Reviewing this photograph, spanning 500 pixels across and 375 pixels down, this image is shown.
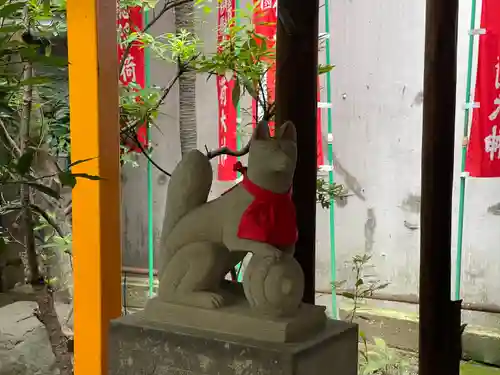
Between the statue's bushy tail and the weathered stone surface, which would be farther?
A: the weathered stone surface

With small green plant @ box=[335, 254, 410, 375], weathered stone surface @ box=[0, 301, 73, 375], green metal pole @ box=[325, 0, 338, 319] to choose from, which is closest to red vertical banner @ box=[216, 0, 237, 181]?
green metal pole @ box=[325, 0, 338, 319]

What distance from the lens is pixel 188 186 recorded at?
140 cm

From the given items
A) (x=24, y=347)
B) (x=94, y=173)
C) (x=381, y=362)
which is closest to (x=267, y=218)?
(x=94, y=173)

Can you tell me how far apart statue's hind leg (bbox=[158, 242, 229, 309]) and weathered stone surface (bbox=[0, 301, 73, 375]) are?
6.18 ft

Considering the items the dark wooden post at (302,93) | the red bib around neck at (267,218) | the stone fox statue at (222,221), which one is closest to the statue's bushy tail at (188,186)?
the stone fox statue at (222,221)

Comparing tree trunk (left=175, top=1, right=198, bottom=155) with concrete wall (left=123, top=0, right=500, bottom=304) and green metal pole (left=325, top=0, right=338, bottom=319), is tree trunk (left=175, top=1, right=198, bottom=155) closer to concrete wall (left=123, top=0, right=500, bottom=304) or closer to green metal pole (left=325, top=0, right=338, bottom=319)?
green metal pole (left=325, top=0, right=338, bottom=319)

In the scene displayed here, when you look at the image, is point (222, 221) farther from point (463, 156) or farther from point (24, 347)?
point (24, 347)


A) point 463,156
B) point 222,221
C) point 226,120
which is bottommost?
point 222,221

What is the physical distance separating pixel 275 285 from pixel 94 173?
32.6 inches

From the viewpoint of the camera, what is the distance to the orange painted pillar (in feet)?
6.03

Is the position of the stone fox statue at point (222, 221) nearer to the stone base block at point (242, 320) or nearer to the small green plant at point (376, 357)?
the stone base block at point (242, 320)

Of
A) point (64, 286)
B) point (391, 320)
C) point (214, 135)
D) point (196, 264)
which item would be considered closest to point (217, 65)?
point (196, 264)

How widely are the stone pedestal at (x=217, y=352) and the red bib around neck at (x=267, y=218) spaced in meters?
0.21

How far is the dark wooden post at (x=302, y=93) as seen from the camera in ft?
5.42
